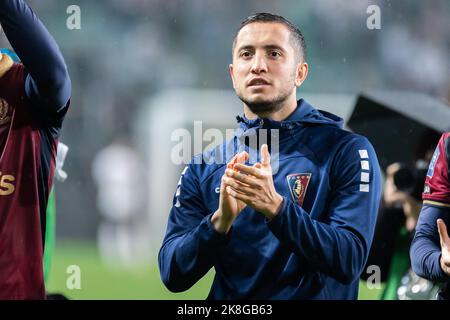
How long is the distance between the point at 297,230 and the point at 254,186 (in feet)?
0.51

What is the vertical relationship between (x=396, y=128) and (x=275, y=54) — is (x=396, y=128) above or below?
below

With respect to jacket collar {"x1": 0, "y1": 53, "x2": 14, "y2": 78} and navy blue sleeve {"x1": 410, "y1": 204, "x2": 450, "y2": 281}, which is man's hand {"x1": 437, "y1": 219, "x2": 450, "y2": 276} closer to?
navy blue sleeve {"x1": 410, "y1": 204, "x2": 450, "y2": 281}

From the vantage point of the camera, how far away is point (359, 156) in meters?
2.02

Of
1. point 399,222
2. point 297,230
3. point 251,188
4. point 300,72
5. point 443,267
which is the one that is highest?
point 300,72

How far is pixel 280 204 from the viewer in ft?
6.16

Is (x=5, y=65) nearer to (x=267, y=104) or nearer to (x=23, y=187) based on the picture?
(x=23, y=187)

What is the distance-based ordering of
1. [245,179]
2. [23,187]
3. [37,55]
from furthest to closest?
[23,187] → [37,55] → [245,179]

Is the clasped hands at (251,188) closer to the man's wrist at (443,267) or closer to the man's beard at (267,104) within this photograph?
the man's beard at (267,104)

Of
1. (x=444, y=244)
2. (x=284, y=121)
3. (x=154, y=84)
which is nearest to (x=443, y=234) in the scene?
(x=444, y=244)

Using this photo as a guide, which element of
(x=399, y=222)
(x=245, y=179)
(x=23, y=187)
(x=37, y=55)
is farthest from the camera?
(x=399, y=222)

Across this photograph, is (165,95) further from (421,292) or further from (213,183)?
(213,183)

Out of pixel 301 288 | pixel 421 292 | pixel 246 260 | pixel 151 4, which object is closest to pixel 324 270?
pixel 301 288

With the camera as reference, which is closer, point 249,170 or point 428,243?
point 249,170

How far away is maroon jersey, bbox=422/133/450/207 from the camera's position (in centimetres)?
218
